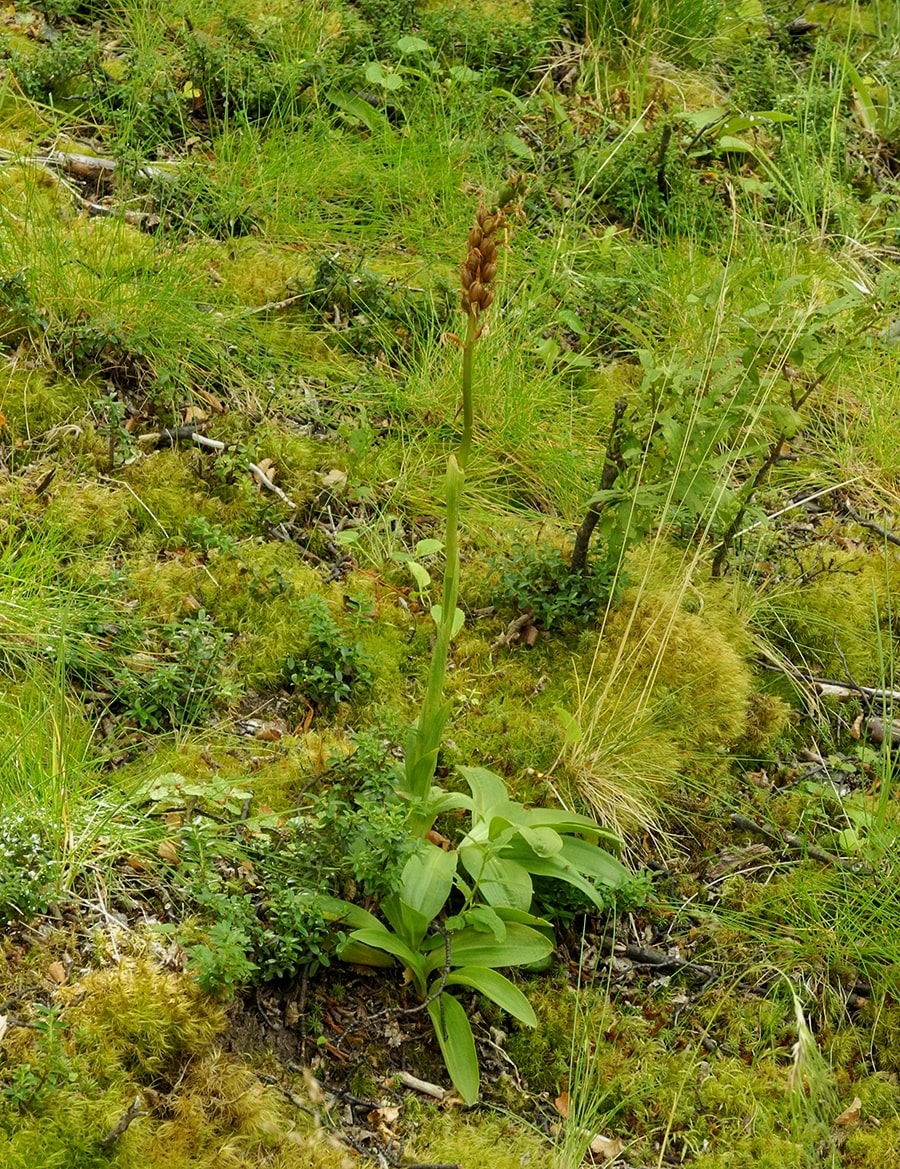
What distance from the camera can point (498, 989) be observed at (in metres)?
2.68

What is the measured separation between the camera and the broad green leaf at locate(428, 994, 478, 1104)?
8.47 feet

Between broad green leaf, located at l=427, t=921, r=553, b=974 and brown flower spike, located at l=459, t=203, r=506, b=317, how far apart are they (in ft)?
4.76

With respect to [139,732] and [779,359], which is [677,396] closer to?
[779,359]

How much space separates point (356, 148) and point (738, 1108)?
3692 mm

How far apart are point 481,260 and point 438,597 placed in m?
1.60

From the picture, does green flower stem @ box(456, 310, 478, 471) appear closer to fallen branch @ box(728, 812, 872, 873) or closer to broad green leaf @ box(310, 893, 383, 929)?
broad green leaf @ box(310, 893, 383, 929)

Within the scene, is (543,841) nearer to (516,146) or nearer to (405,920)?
(405,920)

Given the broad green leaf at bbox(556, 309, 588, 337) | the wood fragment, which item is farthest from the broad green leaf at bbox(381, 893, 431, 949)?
the broad green leaf at bbox(556, 309, 588, 337)


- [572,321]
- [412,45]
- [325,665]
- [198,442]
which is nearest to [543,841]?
Answer: [325,665]

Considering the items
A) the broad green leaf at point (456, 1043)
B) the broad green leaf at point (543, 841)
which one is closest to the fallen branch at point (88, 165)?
the broad green leaf at point (543, 841)

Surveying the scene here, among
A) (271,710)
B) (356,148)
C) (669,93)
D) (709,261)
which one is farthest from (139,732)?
(669,93)

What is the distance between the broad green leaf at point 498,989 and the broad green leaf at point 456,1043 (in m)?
0.05

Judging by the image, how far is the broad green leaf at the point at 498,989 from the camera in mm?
2662

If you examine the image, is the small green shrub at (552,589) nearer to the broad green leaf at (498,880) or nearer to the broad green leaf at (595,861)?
the broad green leaf at (595,861)
